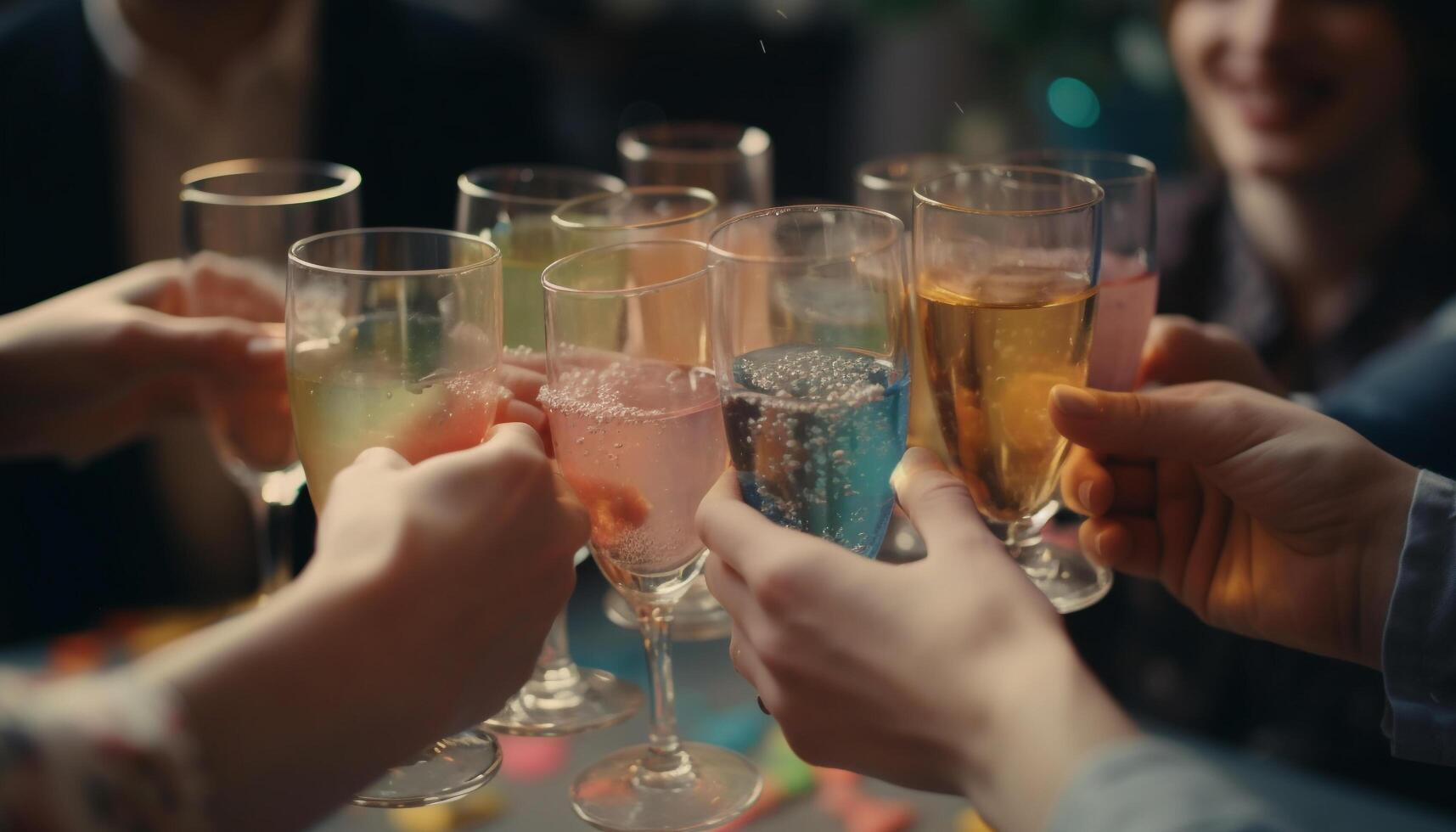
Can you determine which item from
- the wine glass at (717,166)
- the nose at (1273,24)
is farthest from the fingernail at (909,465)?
the nose at (1273,24)

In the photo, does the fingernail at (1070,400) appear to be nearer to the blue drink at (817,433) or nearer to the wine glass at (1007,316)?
the wine glass at (1007,316)

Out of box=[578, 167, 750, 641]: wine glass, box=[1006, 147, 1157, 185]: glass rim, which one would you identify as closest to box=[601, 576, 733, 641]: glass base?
box=[578, 167, 750, 641]: wine glass

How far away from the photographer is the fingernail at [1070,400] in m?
1.16

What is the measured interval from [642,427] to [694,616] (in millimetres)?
454

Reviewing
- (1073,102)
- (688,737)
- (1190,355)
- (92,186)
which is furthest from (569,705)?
(1073,102)

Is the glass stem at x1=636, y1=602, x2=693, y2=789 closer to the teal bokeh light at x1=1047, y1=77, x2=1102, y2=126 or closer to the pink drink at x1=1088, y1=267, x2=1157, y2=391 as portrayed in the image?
the pink drink at x1=1088, y1=267, x2=1157, y2=391

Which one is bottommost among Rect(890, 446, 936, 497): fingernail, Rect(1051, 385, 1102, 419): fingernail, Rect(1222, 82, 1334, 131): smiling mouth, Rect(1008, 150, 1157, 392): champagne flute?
Rect(890, 446, 936, 497): fingernail

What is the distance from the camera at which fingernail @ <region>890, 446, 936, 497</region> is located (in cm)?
101

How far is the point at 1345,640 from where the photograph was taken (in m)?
1.28

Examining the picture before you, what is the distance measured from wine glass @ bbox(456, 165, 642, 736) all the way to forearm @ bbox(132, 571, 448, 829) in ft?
1.26

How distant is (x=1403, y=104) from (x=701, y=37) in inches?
90.7

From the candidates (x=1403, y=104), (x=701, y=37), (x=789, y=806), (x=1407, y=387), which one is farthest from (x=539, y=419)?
(x=701, y=37)

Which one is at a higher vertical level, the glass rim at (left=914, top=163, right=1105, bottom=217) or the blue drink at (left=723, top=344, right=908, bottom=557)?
the glass rim at (left=914, top=163, right=1105, bottom=217)

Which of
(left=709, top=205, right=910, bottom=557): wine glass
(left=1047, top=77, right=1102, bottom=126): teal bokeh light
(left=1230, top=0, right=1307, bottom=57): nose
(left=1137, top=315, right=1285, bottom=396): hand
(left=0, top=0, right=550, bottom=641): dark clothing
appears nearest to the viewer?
(left=709, top=205, right=910, bottom=557): wine glass
